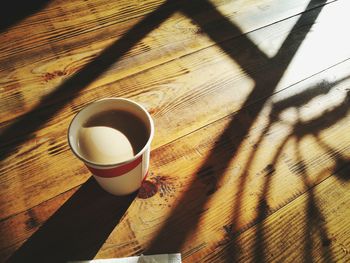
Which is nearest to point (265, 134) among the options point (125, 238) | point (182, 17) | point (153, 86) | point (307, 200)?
point (307, 200)

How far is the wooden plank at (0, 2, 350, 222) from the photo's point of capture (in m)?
0.98

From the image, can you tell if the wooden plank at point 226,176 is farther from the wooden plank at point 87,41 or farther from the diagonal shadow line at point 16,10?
the diagonal shadow line at point 16,10

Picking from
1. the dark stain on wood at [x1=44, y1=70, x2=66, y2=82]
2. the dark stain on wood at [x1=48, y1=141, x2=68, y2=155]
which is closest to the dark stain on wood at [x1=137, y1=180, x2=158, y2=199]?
the dark stain on wood at [x1=48, y1=141, x2=68, y2=155]

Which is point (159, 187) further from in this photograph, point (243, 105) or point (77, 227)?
point (243, 105)

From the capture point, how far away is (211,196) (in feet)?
3.28

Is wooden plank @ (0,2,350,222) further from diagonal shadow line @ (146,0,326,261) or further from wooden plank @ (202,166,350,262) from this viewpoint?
wooden plank @ (202,166,350,262)

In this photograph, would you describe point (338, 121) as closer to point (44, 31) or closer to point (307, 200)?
point (307, 200)

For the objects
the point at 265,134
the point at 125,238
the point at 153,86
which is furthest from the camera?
the point at 153,86

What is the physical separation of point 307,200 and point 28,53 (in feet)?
4.48

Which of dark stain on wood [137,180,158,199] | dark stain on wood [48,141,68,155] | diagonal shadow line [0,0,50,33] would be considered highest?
diagonal shadow line [0,0,50,33]

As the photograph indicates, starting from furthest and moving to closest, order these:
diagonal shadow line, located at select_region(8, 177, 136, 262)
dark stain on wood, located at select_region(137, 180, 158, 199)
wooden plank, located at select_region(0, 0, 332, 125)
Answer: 1. wooden plank, located at select_region(0, 0, 332, 125)
2. dark stain on wood, located at select_region(137, 180, 158, 199)
3. diagonal shadow line, located at select_region(8, 177, 136, 262)

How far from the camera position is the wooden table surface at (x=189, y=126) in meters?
0.92

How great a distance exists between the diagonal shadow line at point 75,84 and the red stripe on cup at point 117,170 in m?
0.48

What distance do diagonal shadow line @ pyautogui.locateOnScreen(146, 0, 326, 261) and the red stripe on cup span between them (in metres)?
0.28
